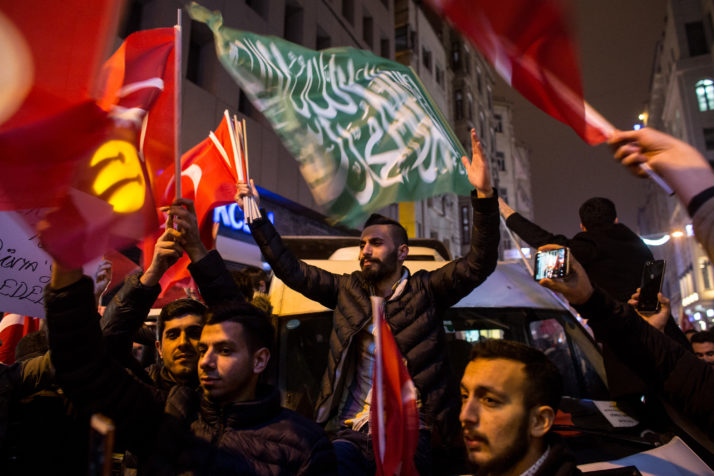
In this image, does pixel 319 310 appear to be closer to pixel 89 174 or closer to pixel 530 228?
pixel 530 228

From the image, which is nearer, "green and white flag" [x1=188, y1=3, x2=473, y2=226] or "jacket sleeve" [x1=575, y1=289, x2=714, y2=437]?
"jacket sleeve" [x1=575, y1=289, x2=714, y2=437]

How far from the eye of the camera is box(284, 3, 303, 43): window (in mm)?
18047

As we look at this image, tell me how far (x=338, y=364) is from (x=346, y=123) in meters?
1.99

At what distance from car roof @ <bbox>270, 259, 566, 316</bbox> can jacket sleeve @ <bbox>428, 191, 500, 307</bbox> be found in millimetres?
920

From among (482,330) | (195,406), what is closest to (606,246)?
(482,330)

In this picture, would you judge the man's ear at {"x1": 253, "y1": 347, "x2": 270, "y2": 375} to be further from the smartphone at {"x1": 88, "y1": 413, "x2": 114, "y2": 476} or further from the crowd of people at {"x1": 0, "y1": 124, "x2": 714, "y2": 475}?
the smartphone at {"x1": 88, "y1": 413, "x2": 114, "y2": 476}

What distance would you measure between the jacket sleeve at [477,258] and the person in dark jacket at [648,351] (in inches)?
45.3

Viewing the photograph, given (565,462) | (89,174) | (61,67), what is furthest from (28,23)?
(565,462)

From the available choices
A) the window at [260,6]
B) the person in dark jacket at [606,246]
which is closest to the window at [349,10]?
the window at [260,6]

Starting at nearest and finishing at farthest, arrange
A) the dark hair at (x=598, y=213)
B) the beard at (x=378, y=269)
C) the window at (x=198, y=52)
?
1. the beard at (x=378, y=269)
2. the dark hair at (x=598, y=213)
3. the window at (x=198, y=52)

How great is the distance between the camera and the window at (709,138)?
44.7 meters

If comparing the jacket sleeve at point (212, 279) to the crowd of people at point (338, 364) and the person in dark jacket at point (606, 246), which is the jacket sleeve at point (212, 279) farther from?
the person in dark jacket at point (606, 246)

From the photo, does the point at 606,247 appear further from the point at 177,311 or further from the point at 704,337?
the point at 177,311

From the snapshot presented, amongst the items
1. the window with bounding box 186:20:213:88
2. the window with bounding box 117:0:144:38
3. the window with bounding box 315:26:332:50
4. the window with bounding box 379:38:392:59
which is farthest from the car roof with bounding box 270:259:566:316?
the window with bounding box 379:38:392:59
